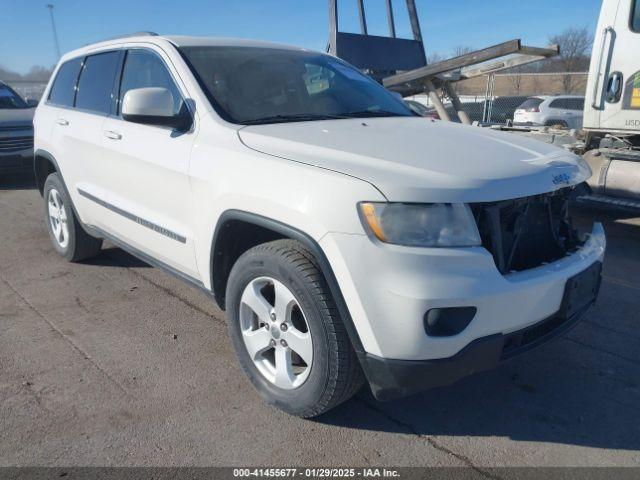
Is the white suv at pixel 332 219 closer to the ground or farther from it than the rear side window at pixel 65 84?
closer to the ground

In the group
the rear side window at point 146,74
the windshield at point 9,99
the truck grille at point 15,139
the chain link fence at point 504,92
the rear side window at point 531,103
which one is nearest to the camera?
the rear side window at point 146,74

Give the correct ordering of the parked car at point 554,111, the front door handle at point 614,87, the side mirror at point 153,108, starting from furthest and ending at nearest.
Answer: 1. the parked car at point 554,111
2. the front door handle at point 614,87
3. the side mirror at point 153,108

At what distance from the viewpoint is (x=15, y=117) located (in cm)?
950

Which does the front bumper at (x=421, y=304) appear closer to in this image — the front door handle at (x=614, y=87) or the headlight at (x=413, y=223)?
→ the headlight at (x=413, y=223)

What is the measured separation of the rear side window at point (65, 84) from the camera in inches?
184

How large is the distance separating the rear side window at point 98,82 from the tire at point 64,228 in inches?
31.6

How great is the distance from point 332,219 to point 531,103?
1643 centimetres

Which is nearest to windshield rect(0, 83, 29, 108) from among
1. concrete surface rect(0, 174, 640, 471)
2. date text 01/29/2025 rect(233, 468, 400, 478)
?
concrete surface rect(0, 174, 640, 471)

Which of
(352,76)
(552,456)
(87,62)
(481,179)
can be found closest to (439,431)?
(552,456)

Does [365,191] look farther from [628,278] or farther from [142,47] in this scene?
[628,278]

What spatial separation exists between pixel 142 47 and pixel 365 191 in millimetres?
2295

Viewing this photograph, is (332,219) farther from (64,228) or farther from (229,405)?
(64,228)

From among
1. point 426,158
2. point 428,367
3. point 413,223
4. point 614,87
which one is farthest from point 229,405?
point 614,87

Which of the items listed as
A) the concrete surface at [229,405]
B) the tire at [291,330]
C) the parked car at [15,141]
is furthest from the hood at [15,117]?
the tire at [291,330]
